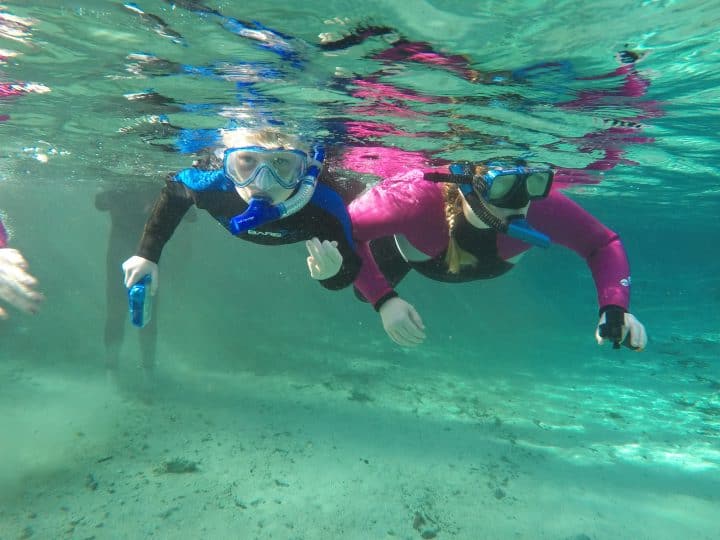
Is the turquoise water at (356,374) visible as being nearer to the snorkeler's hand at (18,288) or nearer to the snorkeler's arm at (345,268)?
the snorkeler's arm at (345,268)

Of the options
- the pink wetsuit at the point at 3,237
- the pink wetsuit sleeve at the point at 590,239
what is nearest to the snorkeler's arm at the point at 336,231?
the pink wetsuit sleeve at the point at 590,239

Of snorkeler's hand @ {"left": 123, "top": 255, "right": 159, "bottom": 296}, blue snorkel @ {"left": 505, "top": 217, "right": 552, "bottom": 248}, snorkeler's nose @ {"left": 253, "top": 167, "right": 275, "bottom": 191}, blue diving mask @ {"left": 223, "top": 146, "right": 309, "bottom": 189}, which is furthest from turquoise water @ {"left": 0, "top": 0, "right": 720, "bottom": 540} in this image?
snorkeler's hand @ {"left": 123, "top": 255, "right": 159, "bottom": 296}

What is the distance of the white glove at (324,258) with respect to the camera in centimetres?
462

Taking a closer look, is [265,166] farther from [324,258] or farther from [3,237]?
[3,237]

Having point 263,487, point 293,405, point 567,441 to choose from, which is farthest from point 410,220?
point 567,441

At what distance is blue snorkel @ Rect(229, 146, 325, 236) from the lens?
16.6 ft

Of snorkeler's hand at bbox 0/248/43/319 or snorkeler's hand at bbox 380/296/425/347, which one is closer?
snorkeler's hand at bbox 380/296/425/347

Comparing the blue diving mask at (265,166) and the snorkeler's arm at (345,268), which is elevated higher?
the blue diving mask at (265,166)

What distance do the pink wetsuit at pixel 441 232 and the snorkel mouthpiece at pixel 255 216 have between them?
100 centimetres

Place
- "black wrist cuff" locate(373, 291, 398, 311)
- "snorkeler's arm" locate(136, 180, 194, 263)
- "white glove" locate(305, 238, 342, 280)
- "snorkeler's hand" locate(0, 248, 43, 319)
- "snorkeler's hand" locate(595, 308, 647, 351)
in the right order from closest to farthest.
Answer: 1. "snorkeler's hand" locate(595, 308, 647, 351)
2. "white glove" locate(305, 238, 342, 280)
3. "black wrist cuff" locate(373, 291, 398, 311)
4. "snorkeler's hand" locate(0, 248, 43, 319)
5. "snorkeler's arm" locate(136, 180, 194, 263)

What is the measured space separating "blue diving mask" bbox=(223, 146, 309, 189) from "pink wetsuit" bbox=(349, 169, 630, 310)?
0.88 metres

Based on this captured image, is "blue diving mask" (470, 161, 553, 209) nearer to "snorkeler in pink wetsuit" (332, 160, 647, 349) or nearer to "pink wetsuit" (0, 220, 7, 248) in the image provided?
"snorkeler in pink wetsuit" (332, 160, 647, 349)

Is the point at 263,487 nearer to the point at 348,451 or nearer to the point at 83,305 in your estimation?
the point at 348,451

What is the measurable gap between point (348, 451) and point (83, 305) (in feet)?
65.0
